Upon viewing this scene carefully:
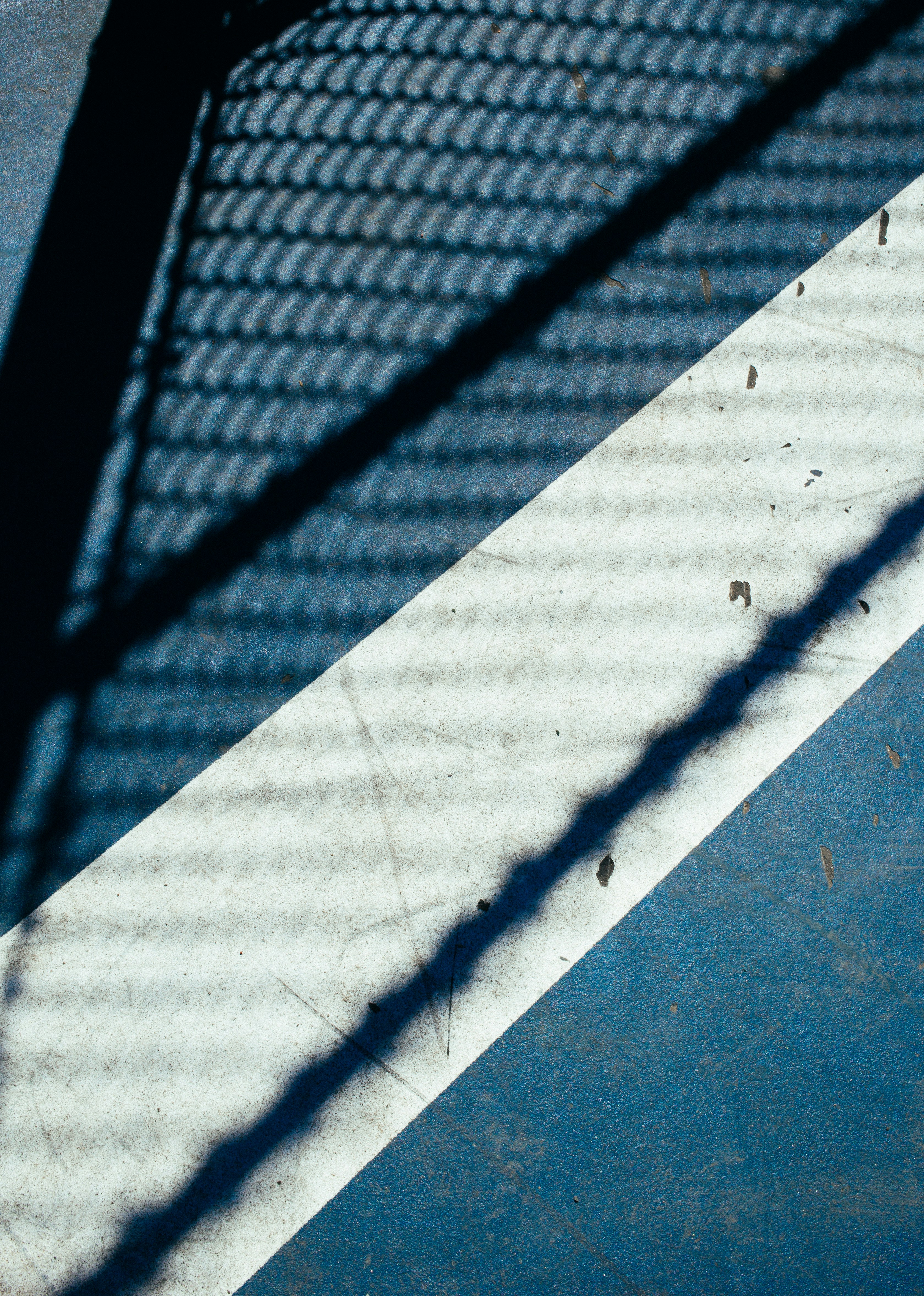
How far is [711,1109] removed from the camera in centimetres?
263

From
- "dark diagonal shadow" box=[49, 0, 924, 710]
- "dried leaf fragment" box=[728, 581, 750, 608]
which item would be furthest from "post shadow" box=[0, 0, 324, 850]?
"dried leaf fragment" box=[728, 581, 750, 608]

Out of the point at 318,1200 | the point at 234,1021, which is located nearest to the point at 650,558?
the point at 234,1021

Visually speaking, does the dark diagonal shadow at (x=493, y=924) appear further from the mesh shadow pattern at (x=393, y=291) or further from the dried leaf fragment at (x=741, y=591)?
the mesh shadow pattern at (x=393, y=291)

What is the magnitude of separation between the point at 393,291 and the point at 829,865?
2.40 meters

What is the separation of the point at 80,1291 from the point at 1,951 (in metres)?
1.00

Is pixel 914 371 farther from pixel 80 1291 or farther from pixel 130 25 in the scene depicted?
pixel 80 1291

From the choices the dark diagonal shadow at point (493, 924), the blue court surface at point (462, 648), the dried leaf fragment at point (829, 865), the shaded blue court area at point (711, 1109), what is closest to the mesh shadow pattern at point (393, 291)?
the blue court surface at point (462, 648)

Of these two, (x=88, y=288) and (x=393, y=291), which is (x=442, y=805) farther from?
(x=88, y=288)

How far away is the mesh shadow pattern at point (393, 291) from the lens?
116 inches

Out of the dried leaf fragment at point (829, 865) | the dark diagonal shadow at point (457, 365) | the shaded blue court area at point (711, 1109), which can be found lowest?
the shaded blue court area at point (711, 1109)

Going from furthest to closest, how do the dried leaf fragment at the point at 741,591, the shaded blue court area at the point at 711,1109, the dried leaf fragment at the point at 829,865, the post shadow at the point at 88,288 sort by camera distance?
the post shadow at the point at 88,288, the dried leaf fragment at the point at 741,591, the dried leaf fragment at the point at 829,865, the shaded blue court area at the point at 711,1109

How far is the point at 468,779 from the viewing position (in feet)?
9.21

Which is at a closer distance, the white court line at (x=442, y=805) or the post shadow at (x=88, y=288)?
the white court line at (x=442, y=805)

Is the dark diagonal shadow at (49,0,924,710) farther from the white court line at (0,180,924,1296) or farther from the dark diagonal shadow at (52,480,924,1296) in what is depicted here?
the dark diagonal shadow at (52,480,924,1296)
